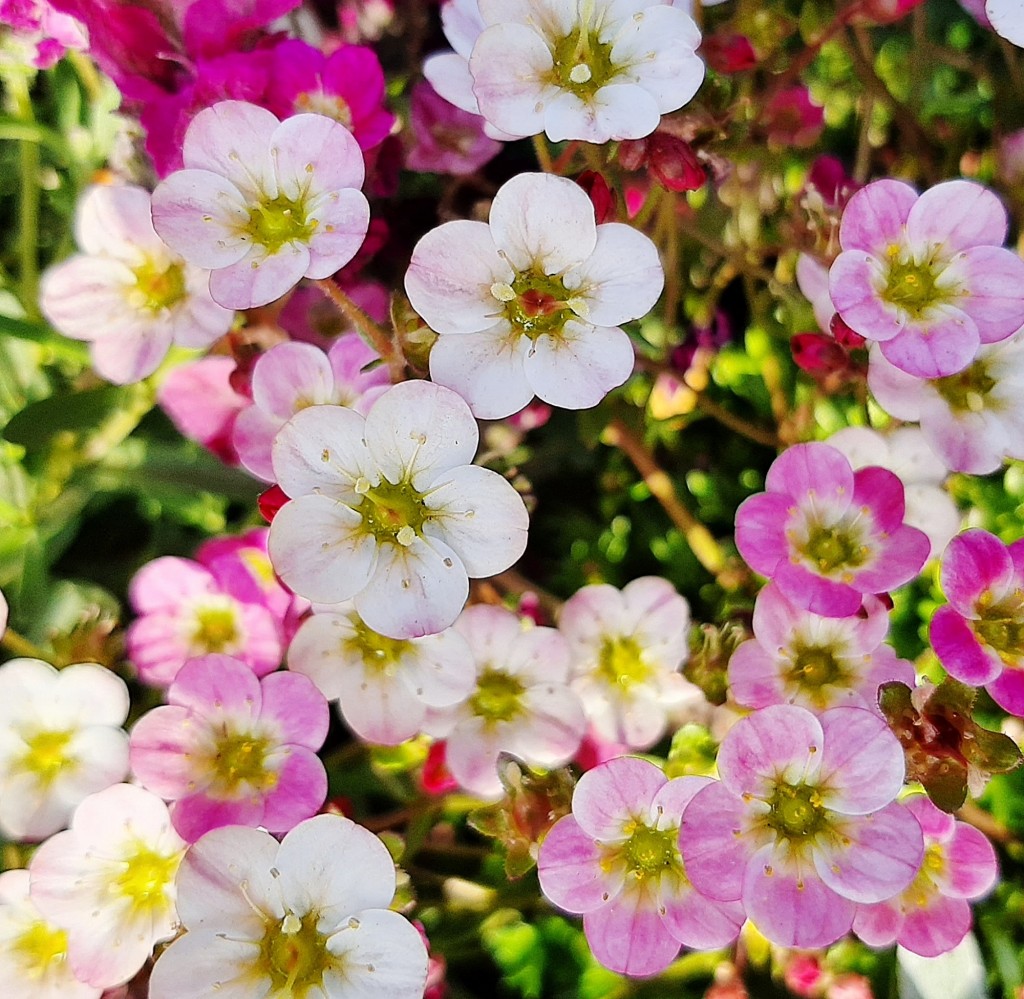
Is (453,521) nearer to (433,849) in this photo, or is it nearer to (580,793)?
(580,793)

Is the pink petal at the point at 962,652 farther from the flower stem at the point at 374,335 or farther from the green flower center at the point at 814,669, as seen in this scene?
the flower stem at the point at 374,335

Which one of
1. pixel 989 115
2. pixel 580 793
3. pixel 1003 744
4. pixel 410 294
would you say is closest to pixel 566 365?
pixel 410 294

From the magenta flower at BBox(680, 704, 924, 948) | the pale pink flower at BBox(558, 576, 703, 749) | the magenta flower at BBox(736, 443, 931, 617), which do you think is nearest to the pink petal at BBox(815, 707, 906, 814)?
the magenta flower at BBox(680, 704, 924, 948)

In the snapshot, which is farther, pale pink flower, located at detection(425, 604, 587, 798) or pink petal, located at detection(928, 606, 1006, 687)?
pale pink flower, located at detection(425, 604, 587, 798)

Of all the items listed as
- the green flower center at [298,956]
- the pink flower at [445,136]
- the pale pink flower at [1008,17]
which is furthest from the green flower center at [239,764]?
the pale pink flower at [1008,17]

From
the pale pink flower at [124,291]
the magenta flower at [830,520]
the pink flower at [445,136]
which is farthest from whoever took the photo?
the pink flower at [445,136]

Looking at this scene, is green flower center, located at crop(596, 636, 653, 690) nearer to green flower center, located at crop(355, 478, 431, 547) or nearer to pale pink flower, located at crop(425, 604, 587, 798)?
pale pink flower, located at crop(425, 604, 587, 798)
